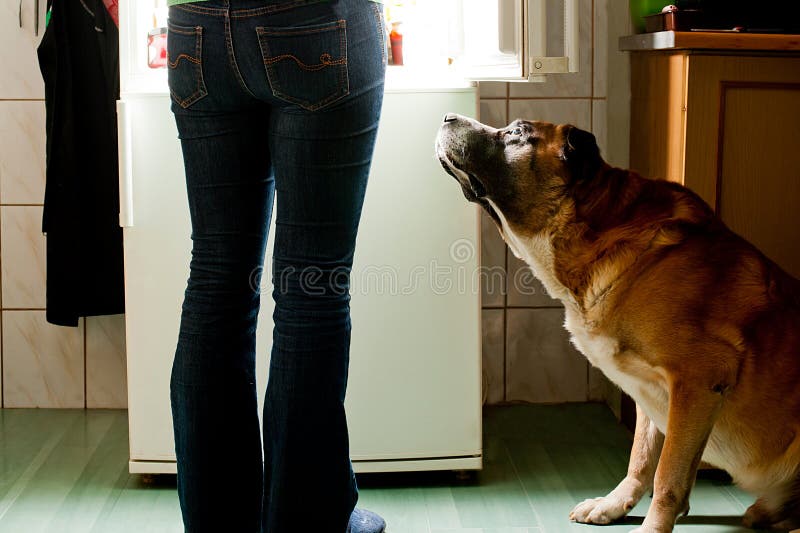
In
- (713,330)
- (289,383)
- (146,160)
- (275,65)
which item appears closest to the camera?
(275,65)

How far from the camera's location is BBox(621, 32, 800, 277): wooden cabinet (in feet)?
6.54

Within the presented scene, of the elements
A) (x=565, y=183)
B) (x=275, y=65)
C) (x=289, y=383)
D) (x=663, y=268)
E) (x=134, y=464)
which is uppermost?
(x=275, y=65)

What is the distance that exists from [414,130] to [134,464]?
0.92 metres

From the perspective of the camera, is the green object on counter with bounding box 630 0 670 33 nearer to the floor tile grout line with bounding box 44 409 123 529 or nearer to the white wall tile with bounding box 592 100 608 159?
the white wall tile with bounding box 592 100 608 159

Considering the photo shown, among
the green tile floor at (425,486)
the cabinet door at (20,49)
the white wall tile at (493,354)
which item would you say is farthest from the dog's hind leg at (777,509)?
the cabinet door at (20,49)

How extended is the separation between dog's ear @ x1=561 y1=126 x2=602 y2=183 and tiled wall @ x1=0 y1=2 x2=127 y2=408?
148 cm

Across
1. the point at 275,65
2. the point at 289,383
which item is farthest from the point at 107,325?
the point at 275,65

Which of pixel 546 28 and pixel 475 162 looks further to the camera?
pixel 546 28

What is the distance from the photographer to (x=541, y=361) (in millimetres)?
2668

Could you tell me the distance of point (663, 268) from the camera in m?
1.60

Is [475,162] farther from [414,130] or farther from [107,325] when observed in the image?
[107,325]

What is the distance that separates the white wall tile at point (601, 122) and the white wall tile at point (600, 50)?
0.9 inches

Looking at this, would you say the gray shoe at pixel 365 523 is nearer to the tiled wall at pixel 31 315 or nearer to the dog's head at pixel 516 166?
the dog's head at pixel 516 166

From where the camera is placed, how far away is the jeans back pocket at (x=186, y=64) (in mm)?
1305
